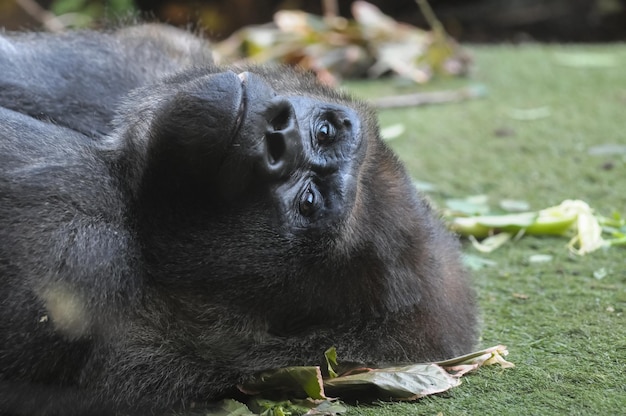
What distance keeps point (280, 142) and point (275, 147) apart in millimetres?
21

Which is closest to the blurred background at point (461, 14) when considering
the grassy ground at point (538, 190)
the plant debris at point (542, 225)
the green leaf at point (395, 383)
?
the grassy ground at point (538, 190)

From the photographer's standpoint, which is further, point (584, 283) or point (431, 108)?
point (431, 108)

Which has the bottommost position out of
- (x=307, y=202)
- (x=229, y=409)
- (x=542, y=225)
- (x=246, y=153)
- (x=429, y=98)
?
(x=229, y=409)

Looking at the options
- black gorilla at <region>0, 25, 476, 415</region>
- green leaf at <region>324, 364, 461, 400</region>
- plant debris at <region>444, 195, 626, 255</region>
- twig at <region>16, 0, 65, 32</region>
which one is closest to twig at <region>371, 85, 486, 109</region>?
plant debris at <region>444, 195, 626, 255</region>

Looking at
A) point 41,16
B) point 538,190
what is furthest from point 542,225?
point 41,16

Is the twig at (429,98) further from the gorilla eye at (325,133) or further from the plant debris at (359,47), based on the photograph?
the gorilla eye at (325,133)

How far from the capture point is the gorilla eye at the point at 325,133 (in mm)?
2752

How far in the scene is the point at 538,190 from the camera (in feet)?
14.8

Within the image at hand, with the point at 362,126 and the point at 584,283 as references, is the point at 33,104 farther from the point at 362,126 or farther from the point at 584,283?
the point at 584,283

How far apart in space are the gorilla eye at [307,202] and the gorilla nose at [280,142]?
8cm

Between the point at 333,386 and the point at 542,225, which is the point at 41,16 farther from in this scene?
the point at 333,386

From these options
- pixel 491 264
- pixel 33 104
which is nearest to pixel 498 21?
pixel 491 264

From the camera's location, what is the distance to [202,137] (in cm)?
251

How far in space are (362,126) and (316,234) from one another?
0.49 metres
